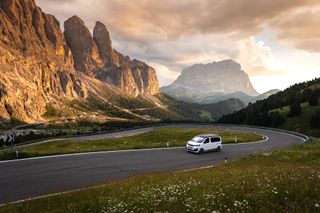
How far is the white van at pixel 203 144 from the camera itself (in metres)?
32.0

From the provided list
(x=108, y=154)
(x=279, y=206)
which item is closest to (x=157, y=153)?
(x=108, y=154)

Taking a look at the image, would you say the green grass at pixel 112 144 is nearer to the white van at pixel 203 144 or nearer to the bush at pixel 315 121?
the white van at pixel 203 144

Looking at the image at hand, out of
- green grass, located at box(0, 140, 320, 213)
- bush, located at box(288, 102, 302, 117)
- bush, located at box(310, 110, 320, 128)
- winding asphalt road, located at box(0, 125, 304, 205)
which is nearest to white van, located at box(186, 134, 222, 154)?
winding asphalt road, located at box(0, 125, 304, 205)

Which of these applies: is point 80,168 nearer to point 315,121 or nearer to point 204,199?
point 204,199

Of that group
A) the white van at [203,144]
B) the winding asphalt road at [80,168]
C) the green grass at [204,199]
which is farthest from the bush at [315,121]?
the green grass at [204,199]

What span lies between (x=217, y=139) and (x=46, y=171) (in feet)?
72.4

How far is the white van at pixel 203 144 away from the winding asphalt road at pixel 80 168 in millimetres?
968

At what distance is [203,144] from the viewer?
32.5 m

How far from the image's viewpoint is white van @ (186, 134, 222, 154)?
1259 inches

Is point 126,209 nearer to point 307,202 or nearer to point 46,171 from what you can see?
point 307,202

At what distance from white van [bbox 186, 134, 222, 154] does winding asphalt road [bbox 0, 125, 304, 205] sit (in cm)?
97

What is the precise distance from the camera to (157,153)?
31031mm

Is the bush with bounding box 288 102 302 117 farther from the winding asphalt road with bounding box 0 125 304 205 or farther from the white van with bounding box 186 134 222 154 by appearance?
the winding asphalt road with bounding box 0 125 304 205

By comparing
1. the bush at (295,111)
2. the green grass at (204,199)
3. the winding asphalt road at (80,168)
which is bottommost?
the winding asphalt road at (80,168)
